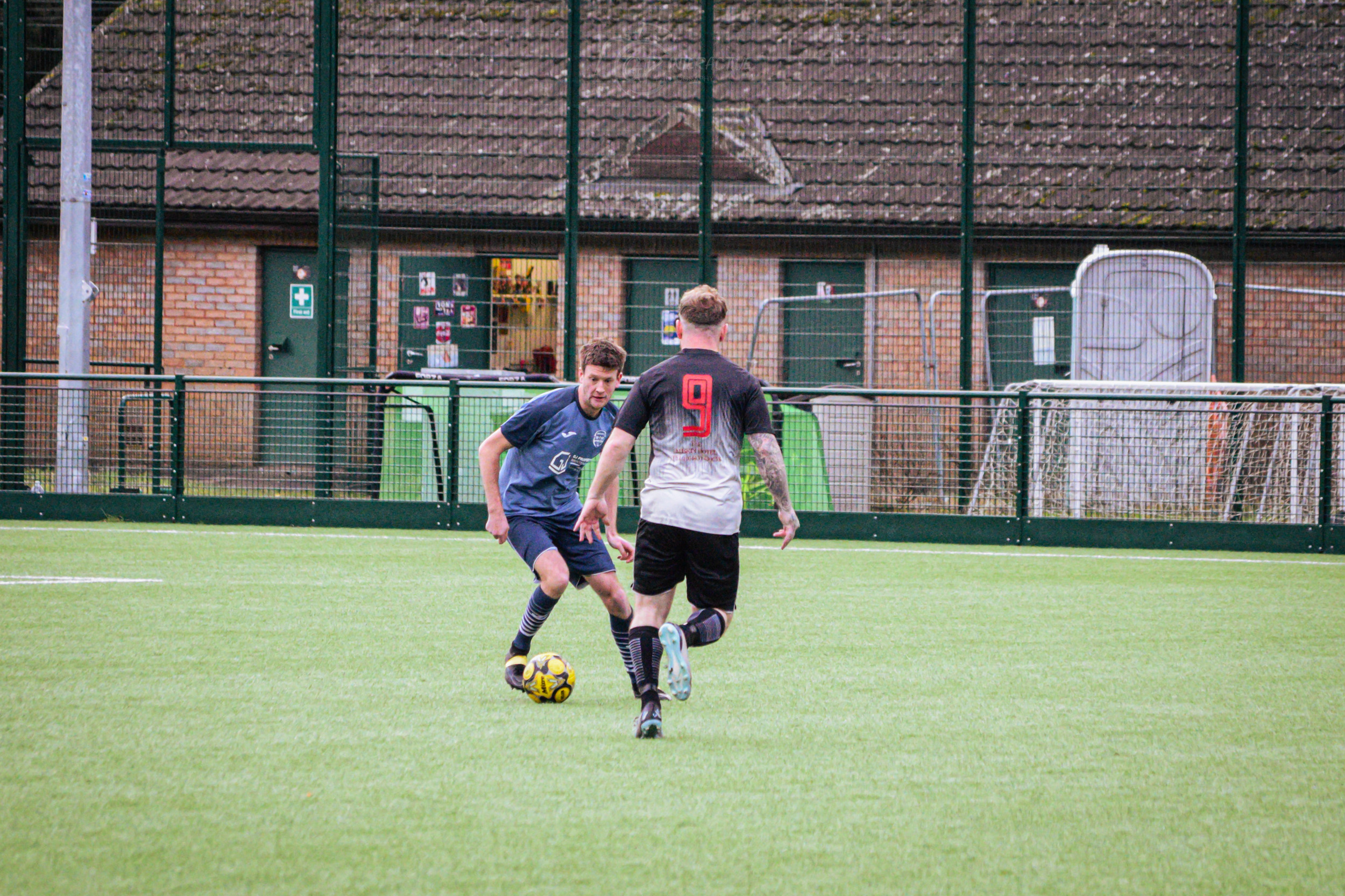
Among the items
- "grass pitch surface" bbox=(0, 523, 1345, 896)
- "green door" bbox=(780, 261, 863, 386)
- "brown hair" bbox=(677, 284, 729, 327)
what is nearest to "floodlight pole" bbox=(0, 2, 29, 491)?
"grass pitch surface" bbox=(0, 523, 1345, 896)

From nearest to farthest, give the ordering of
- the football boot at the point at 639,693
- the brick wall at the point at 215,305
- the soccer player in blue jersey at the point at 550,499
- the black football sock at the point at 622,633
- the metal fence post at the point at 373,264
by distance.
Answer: the football boot at the point at 639,693 → the soccer player in blue jersey at the point at 550,499 → the black football sock at the point at 622,633 → the metal fence post at the point at 373,264 → the brick wall at the point at 215,305

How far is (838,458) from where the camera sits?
12.9 metres

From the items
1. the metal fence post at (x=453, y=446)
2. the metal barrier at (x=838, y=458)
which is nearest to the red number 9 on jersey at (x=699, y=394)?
the metal barrier at (x=838, y=458)

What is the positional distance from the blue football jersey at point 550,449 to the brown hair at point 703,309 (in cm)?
93

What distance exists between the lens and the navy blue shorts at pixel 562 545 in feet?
20.4

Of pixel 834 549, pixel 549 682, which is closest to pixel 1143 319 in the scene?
pixel 834 549

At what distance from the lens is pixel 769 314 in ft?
54.0

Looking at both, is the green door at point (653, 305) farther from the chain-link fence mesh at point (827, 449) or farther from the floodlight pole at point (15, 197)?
the floodlight pole at point (15, 197)

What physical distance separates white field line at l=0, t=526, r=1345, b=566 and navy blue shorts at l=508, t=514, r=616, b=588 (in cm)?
531

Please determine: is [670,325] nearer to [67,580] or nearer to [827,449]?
[827,449]

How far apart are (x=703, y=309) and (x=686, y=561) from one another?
3.00 feet

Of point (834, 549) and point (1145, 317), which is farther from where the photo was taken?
point (1145, 317)

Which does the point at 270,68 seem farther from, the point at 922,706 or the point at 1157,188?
the point at 922,706

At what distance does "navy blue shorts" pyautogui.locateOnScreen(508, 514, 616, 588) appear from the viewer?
6.21 metres
